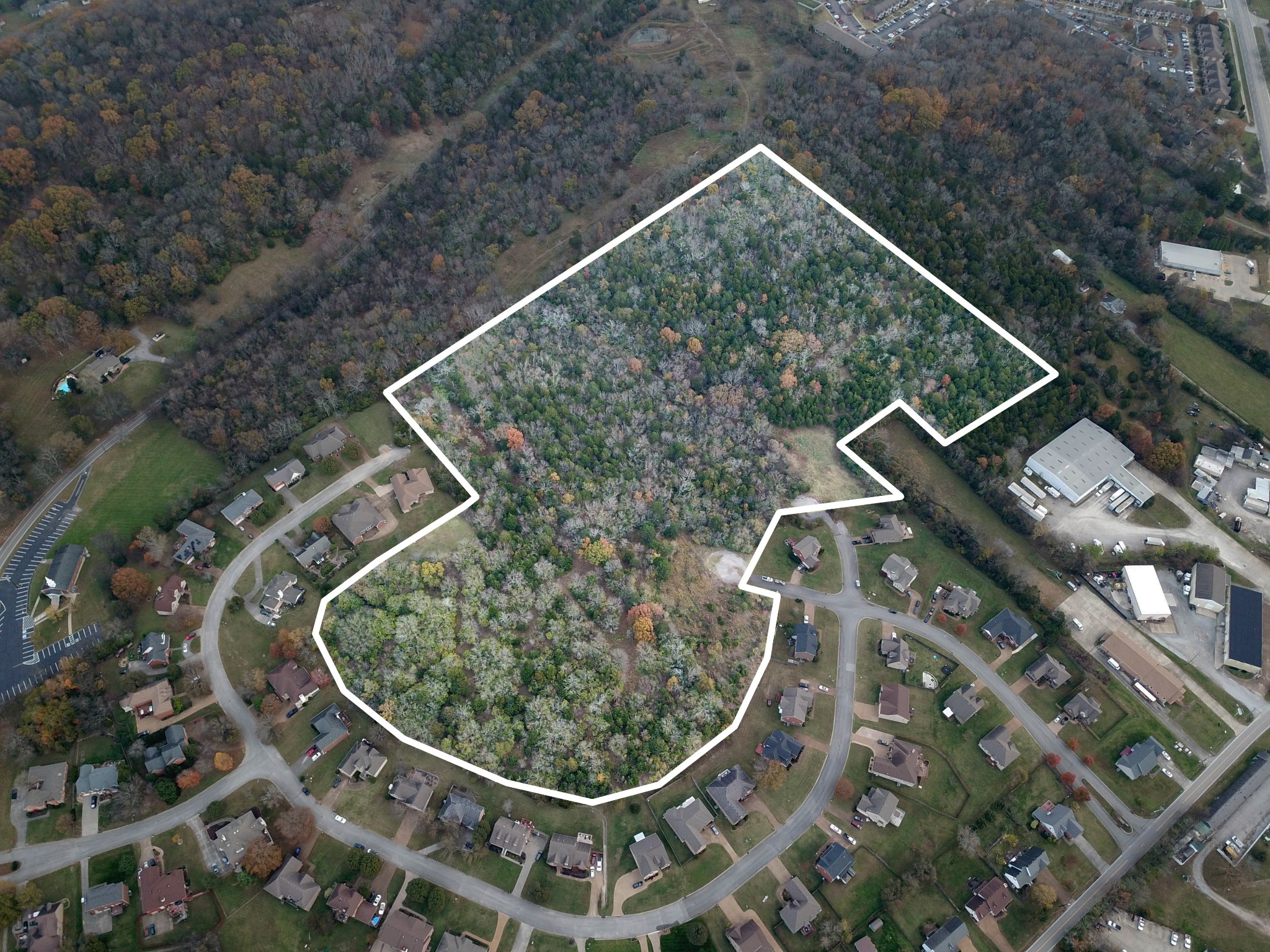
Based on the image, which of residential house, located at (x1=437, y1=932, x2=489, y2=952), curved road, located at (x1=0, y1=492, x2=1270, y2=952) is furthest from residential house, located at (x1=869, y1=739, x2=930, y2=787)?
residential house, located at (x1=437, y1=932, x2=489, y2=952)

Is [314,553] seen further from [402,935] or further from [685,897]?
[685,897]

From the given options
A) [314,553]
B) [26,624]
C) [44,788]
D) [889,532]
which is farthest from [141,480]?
[889,532]

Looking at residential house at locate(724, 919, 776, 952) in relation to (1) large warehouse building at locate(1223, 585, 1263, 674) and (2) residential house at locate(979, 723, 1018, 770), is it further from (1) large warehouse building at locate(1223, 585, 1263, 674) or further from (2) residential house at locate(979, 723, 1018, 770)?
(1) large warehouse building at locate(1223, 585, 1263, 674)

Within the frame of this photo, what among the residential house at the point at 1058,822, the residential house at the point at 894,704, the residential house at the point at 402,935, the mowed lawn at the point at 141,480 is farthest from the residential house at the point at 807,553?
the mowed lawn at the point at 141,480

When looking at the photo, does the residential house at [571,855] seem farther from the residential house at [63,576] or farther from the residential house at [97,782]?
the residential house at [63,576]

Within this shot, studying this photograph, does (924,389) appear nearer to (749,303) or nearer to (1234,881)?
(749,303)

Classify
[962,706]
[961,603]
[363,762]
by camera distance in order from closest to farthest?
[363,762]
[962,706]
[961,603]

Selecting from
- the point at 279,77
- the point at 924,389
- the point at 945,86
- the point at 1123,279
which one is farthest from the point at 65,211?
the point at 1123,279
